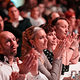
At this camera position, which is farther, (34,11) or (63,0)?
(63,0)

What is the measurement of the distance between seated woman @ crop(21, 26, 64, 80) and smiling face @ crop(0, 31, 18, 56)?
29cm

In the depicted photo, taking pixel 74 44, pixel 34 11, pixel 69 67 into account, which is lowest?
pixel 69 67

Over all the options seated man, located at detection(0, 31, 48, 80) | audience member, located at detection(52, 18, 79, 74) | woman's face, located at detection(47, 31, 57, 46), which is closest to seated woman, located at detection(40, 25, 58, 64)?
woman's face, located at detection(47, 31, 57, 46)

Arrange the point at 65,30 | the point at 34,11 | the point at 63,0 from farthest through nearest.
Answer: the point at 63,0, the point at 34,11, the point at 65,30

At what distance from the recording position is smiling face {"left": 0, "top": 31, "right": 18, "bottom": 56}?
109 inches

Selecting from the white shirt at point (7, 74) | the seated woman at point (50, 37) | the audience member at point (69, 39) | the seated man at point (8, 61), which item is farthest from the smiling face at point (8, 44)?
the audience member at point (69, 39)

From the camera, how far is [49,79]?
290 centimetres

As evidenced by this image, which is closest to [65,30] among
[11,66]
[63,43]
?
[63,43]

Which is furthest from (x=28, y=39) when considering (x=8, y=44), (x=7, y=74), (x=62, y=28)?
(x=62, y=28)

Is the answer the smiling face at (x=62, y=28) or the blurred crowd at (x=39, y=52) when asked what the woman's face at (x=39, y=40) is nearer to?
the blurred crowd at (x=39, y=52)

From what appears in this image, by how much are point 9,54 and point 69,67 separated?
120 centimetres

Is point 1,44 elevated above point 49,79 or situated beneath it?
elevated above

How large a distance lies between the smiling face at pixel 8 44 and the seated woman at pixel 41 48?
29 cm

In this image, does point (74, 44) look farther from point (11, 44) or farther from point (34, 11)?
point (34, 11)
